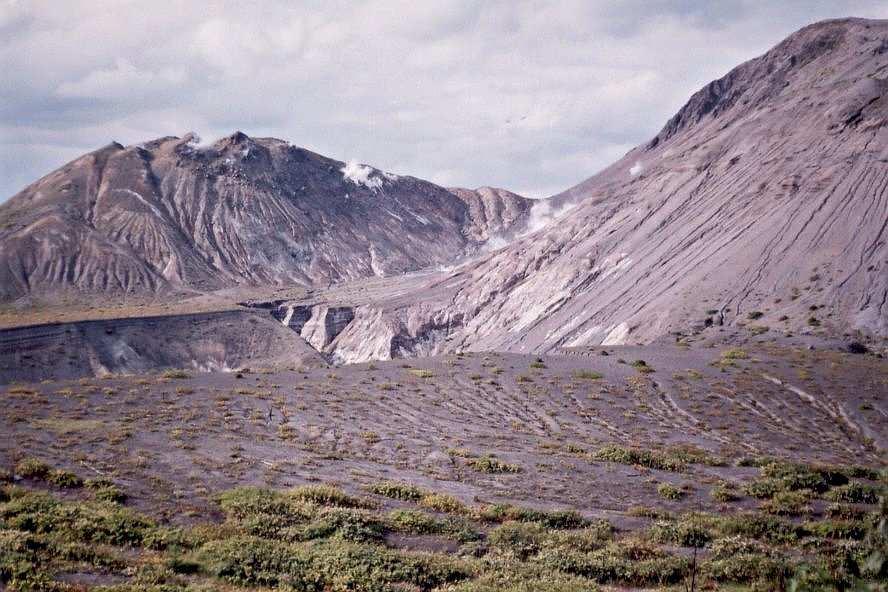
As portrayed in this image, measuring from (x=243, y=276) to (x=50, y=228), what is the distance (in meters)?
33.7

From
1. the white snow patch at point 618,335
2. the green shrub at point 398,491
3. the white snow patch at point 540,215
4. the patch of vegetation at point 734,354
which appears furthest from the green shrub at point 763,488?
the white snow patch at point 540,215

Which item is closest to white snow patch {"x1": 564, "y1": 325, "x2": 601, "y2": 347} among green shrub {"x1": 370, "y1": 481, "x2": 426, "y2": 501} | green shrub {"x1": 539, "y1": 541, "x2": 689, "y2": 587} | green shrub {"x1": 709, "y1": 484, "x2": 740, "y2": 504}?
green shrub {"x1": 709, "y1": 484, "x2": 740, "y2": 504}

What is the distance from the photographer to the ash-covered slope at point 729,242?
5900 centimetres

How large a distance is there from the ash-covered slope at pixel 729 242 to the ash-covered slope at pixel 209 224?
47.4 m

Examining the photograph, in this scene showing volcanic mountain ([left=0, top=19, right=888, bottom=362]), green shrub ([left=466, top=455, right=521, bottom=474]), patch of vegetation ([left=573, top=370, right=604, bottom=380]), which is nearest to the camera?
green shrub ([left=466, top=455, right=521, bottom=474])

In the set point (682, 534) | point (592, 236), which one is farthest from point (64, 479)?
point (592, 236)

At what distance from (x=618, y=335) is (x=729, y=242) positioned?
716 inches

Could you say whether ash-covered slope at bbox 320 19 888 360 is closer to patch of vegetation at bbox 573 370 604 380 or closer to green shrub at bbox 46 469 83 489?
patch of vegetation at bbox 573 370 604 380

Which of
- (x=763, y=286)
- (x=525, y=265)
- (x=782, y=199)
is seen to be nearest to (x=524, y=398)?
(x=763, y=286)

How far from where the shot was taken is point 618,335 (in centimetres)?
6141

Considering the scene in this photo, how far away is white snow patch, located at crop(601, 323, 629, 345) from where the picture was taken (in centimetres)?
6028

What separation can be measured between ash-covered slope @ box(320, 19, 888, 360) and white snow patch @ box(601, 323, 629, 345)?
17 centimetres

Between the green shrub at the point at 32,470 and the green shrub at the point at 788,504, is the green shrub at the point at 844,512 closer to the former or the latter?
the green shrub at the point at 788,504

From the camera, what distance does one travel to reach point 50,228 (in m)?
121
